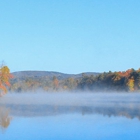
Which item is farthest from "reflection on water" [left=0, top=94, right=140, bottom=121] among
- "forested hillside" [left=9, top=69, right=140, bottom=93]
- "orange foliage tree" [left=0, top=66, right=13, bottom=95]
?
"forested hillside" [left=9, top=69, right=140, bottom=93]

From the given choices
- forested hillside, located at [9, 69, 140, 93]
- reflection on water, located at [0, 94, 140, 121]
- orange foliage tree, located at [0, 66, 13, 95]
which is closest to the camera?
reflection on water, located at [0, 94, 140, 121]

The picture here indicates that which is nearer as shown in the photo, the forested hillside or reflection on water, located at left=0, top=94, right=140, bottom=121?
reflection on water, located at left=0, top=94, right=140, bottom=121

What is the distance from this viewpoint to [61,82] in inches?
2854

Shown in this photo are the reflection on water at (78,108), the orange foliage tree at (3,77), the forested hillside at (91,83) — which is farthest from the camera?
the forested hillside at (91,83)

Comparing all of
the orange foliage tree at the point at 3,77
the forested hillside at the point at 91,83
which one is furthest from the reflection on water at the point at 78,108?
the forested hillside at the point at 91,83

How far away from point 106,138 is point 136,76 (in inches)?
1708

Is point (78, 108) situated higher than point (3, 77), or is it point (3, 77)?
point (3, 77)

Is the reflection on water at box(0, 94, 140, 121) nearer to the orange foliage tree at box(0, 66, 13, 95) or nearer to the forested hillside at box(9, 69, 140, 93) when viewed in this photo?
the orange foliage tree at box(0, 66, 13, 95)

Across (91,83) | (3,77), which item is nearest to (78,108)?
(3,77)

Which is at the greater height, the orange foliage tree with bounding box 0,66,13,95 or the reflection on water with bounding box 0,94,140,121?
the orange foliage tree with bounding box 0,66,13,95

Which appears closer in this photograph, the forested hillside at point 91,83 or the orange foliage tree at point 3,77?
the orange foliage tree at point 3,77

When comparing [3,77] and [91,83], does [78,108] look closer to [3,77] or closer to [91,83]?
[3,77]

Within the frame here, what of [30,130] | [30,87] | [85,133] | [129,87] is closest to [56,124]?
[30,130]

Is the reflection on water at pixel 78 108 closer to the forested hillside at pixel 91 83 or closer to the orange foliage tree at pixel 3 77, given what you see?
the orange foliage tree at pixel 3 77
